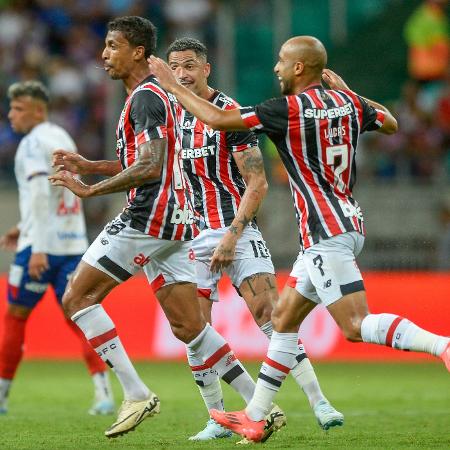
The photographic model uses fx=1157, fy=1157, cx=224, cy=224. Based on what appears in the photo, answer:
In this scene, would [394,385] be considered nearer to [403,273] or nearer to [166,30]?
[403,273]

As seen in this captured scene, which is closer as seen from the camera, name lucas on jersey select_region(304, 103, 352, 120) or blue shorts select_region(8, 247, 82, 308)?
name lucas on jersey select_region(304, 103, 352, 120)

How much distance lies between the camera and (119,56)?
761 cm

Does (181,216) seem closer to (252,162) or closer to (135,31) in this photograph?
(252,162)

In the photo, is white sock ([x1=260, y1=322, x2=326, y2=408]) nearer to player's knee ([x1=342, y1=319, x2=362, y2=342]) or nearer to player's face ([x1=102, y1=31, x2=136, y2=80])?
player's knee ([x1=342, y1=319, x2=362, y2=342])

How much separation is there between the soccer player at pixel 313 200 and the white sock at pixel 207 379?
1.77ft

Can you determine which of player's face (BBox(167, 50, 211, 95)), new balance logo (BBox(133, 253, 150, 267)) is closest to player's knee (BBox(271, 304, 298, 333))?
new balance logo (BBox(133, 253, 150, 267))

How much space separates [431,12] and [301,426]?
1168 centimetres

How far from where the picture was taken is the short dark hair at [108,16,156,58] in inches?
300

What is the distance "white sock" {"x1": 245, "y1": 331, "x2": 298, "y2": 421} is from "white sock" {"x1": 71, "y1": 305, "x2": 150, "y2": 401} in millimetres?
726

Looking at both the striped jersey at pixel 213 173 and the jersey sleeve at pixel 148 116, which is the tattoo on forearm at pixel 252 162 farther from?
Answer: the jersey sleeve at pixel 148 116

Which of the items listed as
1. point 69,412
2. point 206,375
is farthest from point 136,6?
point 206,375

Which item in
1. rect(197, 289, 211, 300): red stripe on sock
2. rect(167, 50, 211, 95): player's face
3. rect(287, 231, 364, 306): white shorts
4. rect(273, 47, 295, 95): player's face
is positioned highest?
rect(167, 50, 211, 95): player's face

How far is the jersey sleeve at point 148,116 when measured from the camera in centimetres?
724

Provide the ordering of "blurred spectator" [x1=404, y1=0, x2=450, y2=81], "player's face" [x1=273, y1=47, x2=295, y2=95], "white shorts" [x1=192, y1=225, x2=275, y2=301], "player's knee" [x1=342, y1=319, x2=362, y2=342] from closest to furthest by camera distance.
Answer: "player's knee" [x1=342, y1=319, x2=362, y2=342], "player's face" [x1=273, y1=47, x2=295, y2=95], "white shorts" [x1=192, y1=225, x2=275, y2=301], "blurred spectator" [x1=404, y1=0, x2=450, y2=81]
